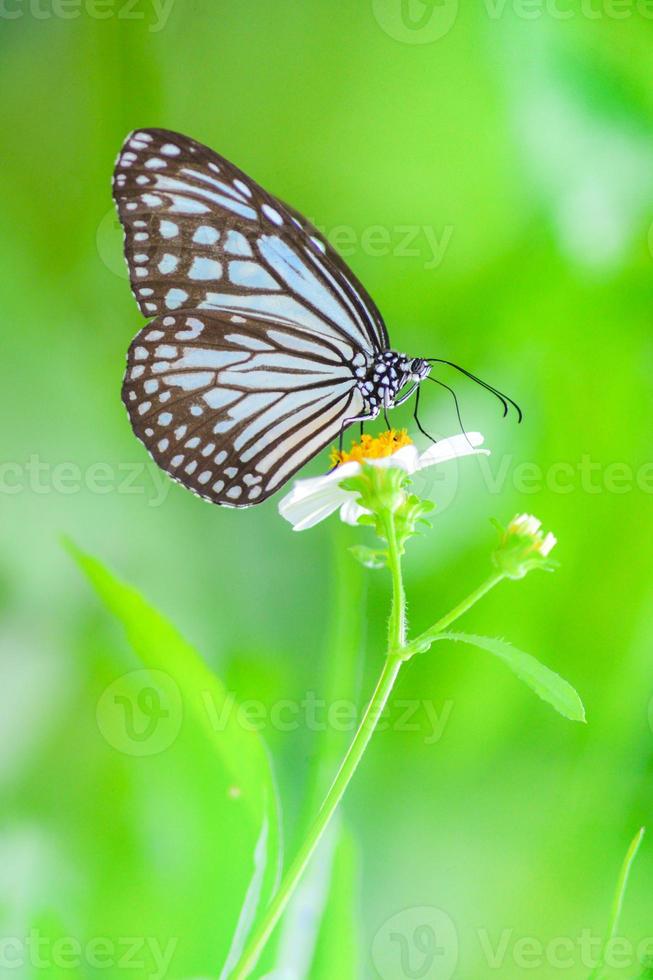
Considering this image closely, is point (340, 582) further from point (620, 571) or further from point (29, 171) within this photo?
point (29, 171)

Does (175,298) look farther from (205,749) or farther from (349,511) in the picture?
(205,749)

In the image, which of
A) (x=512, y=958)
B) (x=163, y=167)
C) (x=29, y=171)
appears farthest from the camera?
(x=29, y=171)

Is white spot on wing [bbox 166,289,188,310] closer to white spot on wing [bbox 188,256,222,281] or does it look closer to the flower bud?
white spot on wing [bbox 188,256,222,281]

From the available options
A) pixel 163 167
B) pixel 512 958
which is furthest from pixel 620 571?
pixel 163 167

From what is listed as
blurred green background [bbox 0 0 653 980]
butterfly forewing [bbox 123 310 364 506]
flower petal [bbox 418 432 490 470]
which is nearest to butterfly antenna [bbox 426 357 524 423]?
blurred green background [bbox 0 0 653 980]

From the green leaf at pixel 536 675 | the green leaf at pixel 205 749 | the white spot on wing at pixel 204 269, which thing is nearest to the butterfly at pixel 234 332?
the white spot on wing at pixel 204 269

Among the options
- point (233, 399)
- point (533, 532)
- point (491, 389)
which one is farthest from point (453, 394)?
point (533, 532)
